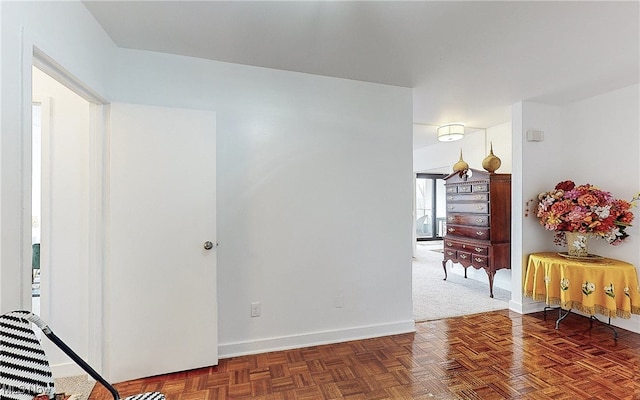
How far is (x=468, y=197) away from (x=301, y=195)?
2.79 metres

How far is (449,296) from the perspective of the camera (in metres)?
4.04

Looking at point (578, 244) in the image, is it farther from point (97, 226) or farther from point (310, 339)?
point (97, 226)

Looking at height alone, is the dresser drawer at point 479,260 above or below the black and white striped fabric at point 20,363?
below

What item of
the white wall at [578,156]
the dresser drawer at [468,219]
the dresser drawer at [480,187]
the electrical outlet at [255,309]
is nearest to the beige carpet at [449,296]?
the white wall at [578,156]

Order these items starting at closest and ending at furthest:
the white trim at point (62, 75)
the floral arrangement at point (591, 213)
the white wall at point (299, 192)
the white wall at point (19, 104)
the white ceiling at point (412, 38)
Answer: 1. the white wall at point (19, 104)
2. the white trim at point (62, 75)
3. the white ceiling at point (412, 38)
4. the white wall at point (299, 192)
5. the floral arrangement at point (591, 213)

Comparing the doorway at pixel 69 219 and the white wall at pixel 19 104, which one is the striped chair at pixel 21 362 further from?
the doorway at pixel 69 219

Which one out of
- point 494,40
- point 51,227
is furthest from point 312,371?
point 494,40

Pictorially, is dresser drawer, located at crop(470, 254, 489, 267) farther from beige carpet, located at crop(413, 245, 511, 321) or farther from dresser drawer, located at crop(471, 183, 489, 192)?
dresser drawer, located at crop(471, 183, 489, 192)

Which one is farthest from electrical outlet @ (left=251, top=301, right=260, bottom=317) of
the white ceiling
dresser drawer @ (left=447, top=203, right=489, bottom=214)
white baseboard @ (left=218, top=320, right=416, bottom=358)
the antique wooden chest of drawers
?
dresser drawer @ (left=447, top=203, right=489, bottom=214)

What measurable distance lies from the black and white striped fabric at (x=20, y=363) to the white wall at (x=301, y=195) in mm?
1365

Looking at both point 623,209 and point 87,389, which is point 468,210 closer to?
point 623,209

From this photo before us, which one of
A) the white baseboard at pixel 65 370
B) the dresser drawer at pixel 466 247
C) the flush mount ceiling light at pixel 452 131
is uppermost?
the flush mount ceiling light at pixel 452 131

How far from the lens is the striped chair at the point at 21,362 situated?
1021 millimetres

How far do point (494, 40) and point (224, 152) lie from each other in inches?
86.0
